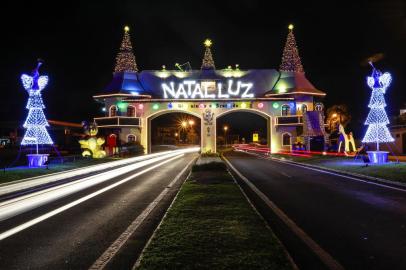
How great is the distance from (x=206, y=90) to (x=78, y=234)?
40.8m

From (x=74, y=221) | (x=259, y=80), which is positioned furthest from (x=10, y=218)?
(x=259, y=80)

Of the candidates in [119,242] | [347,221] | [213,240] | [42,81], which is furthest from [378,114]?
[42,81]

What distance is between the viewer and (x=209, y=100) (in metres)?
47.0

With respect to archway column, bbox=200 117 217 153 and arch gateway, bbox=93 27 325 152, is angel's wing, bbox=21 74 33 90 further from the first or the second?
archway column, bbox=200 117 217 153

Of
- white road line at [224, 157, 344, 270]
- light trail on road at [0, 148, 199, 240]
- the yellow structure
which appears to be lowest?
white road line at [224, 157, 344, 270]

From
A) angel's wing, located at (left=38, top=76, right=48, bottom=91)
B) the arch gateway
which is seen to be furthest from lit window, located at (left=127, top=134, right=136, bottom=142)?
angel's wing, located at (left=38, top=76, right=48, bottom=91)

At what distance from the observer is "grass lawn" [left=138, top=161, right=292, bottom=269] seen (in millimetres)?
5172

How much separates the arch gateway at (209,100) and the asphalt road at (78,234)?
35.2 metres

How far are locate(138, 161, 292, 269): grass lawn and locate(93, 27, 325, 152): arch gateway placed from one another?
3762cm

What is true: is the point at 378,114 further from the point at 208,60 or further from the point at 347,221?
the point at 208,60

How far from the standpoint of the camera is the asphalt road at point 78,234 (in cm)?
586

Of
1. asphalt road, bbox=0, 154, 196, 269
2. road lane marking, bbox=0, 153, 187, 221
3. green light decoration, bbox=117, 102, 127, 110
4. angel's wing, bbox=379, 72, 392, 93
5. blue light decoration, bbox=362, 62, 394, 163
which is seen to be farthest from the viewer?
green light decoration, bbox=117, 102, 127, 110

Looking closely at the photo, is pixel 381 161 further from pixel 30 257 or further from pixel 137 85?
pixel 137 85

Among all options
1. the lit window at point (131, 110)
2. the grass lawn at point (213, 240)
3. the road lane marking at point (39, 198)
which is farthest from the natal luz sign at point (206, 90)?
the grass lawn at point (213, 240)
